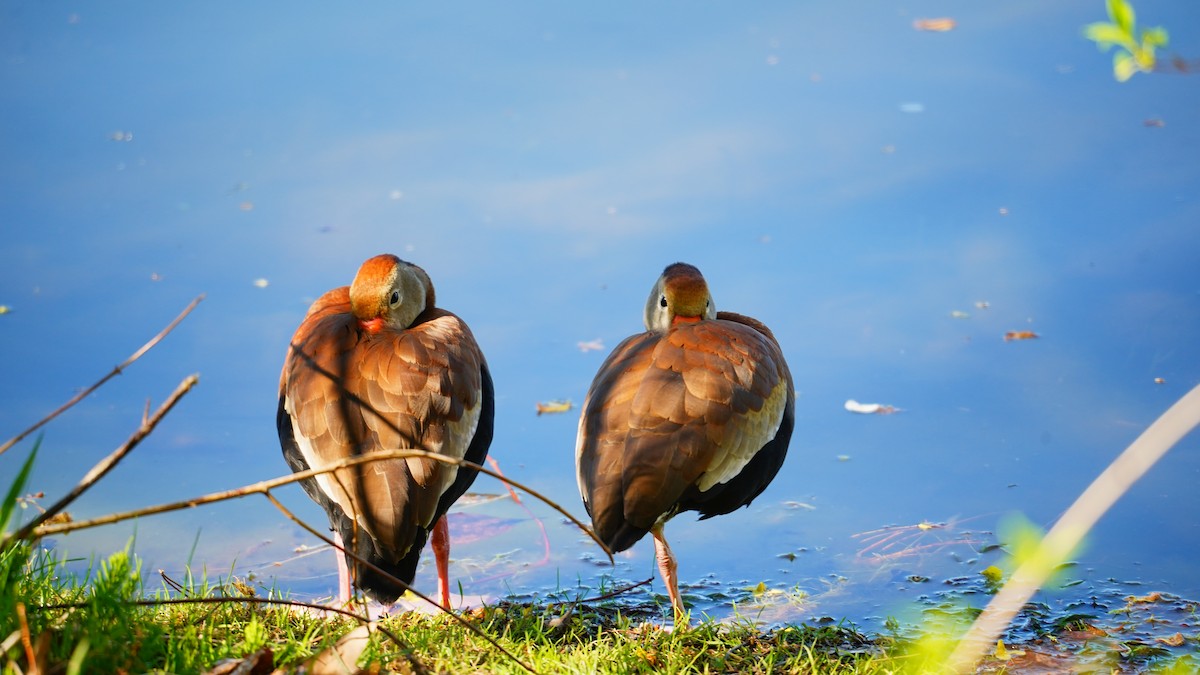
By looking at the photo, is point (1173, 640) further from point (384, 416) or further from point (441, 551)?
point (384, 416)

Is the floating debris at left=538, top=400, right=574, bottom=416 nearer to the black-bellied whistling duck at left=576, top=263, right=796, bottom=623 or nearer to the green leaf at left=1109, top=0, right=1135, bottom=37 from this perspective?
the black-bellied whistling duck at left=576, top=263, right=796, bottom=623

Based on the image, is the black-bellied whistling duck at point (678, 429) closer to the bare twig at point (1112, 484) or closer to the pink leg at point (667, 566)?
the pink leg at point (667, 566)

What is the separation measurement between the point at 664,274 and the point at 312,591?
6.73 feet

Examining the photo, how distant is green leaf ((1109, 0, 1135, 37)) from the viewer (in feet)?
5.86

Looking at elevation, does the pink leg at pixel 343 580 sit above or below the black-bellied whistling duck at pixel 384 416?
below

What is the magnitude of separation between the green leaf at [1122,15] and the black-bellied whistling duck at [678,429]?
2475 mm

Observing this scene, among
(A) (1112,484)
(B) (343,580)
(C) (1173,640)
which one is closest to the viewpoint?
(A) (1112,484)

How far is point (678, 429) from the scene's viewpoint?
163 inches

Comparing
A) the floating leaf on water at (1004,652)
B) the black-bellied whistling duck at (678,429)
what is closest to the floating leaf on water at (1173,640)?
the floating leaf on water at (1004,652)

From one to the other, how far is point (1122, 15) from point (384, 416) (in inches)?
102

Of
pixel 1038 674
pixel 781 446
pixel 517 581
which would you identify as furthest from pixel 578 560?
pixel 1038 674

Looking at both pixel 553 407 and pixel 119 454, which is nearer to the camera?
pixel 119 454

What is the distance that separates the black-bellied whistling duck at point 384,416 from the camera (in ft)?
13.2

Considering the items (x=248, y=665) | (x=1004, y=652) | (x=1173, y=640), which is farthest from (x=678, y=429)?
(x=1173, y=640)
